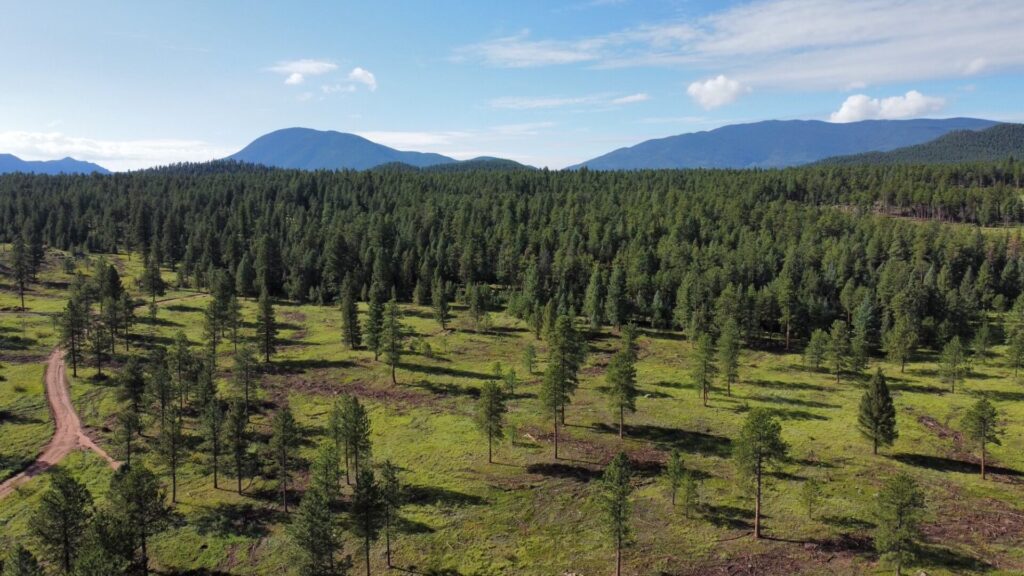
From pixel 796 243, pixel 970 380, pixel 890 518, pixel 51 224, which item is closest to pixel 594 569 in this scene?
pixel 890 518

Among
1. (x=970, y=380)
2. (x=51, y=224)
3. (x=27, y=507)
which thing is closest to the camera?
(x=27, y=507)

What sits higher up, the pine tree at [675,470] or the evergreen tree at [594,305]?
the evergreen tree at [594,305]

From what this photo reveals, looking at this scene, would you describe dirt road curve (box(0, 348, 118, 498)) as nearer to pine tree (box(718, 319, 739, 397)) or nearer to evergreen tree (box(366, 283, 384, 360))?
evergreen tree (box(366, 283, 384, 360))

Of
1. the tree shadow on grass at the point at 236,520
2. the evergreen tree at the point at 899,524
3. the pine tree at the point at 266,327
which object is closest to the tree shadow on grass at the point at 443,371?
the pine tree at the point at 266,327

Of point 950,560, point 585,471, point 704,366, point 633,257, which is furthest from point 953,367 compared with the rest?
point 633,257

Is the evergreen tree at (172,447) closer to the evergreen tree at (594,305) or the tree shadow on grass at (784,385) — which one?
the tree shadow on grass at (784,385)

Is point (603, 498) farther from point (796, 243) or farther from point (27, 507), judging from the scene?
point (796, 243)

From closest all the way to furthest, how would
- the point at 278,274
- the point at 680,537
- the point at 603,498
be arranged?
the point at 603,498 → the point at 680,537 → the point at 278,274
